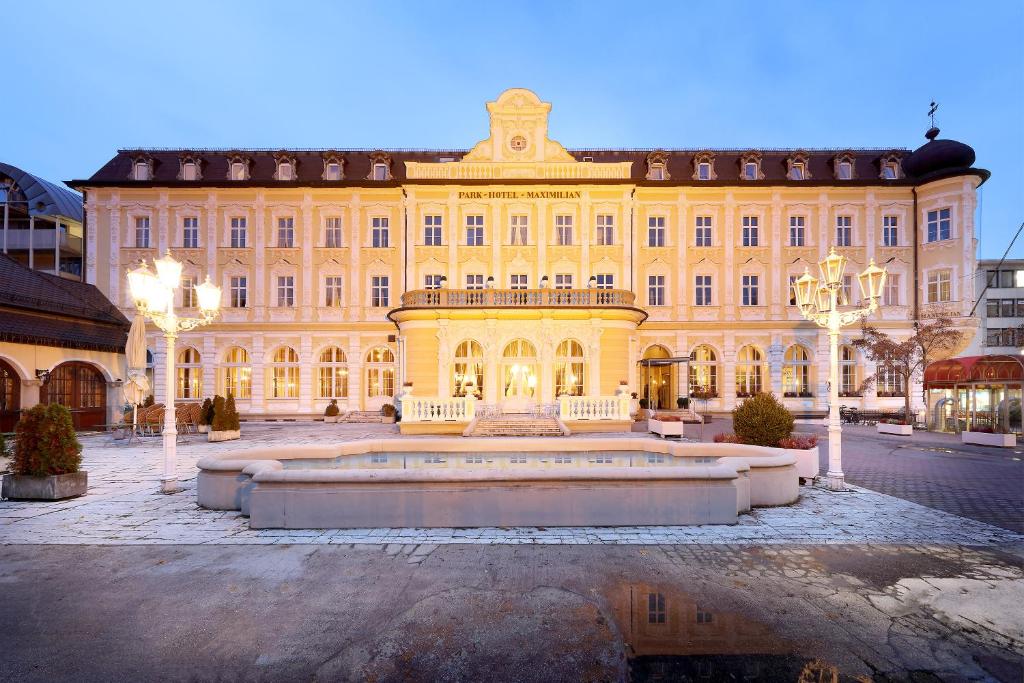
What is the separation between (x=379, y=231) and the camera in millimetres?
29297

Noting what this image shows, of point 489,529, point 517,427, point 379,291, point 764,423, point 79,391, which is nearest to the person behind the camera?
A: point 489,529

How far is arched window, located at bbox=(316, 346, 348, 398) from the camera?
2875 cm

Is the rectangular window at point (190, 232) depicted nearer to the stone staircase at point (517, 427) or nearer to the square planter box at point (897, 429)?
the stone staircase at point (517, 427)

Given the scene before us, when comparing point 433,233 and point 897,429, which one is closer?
point 897,429

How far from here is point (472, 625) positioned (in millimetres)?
4340

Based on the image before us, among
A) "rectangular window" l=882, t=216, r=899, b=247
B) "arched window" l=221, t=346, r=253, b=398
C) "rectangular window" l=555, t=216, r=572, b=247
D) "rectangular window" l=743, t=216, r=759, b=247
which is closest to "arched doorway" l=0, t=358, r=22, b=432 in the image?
"arched window" l=221, t=346, r=253, b=398

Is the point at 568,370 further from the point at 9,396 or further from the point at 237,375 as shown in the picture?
the point at 9,396

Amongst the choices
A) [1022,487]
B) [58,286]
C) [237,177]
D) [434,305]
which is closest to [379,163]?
[237,177]

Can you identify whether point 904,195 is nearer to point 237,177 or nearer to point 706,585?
point 706,585

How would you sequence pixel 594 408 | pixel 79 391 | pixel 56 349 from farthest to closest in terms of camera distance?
pixel 79 391
pixel 56 349
pixel 594 408

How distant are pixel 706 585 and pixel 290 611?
14.6ft

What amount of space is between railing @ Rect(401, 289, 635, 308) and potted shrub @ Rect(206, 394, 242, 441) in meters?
8.60

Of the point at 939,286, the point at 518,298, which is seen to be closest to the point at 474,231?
the point at 518,298

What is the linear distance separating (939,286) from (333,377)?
121ft
